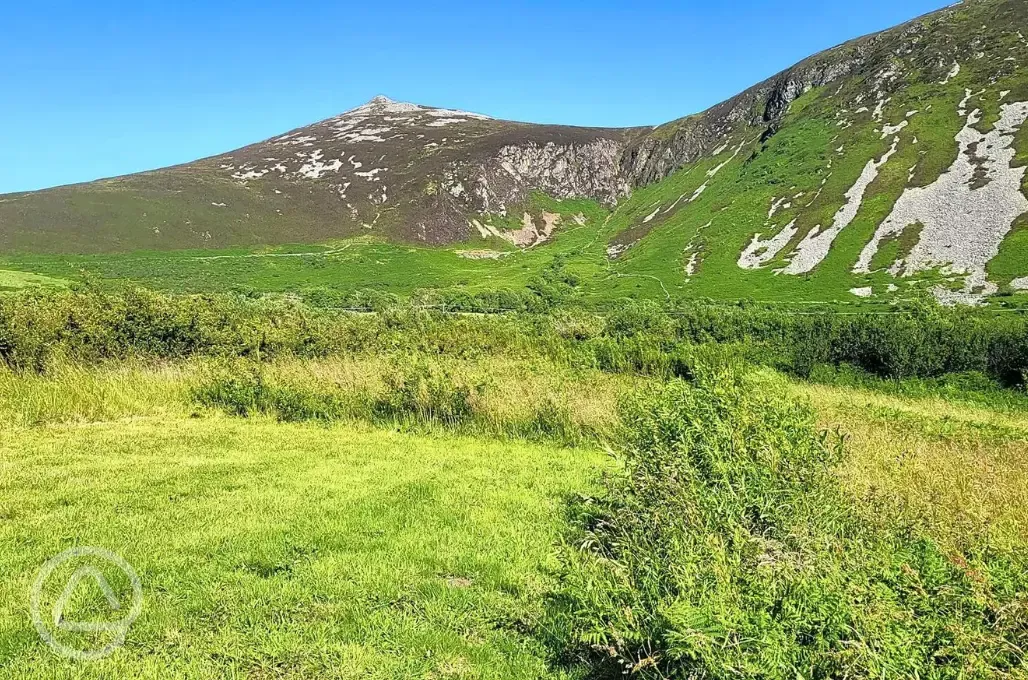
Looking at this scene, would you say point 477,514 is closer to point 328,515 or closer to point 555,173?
point 328,515

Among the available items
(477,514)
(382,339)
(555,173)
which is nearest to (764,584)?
(477,514)

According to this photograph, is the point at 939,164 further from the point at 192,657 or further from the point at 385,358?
the point at 192,657

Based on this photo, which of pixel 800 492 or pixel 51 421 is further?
pixel 51 421

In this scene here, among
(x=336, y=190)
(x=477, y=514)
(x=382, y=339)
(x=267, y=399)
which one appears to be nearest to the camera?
(x=477, y=514)

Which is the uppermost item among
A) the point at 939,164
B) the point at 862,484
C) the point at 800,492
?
the point at 939,164

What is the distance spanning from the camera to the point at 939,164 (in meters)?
63.7

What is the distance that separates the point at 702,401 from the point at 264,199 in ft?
341

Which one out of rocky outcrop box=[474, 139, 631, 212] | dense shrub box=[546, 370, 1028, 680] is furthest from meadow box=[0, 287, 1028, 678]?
rocky outcrop box=[474, 139, 631, 212]

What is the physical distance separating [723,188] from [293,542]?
3311 inches

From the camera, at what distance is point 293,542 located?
22.3 feet

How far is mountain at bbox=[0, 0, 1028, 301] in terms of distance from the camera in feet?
186

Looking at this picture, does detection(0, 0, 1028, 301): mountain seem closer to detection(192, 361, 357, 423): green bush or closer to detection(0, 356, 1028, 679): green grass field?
detection(0, 356, 1028, 679): green grass field

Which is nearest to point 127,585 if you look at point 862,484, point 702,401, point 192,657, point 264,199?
point 192,657

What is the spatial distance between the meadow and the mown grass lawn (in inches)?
1.3
